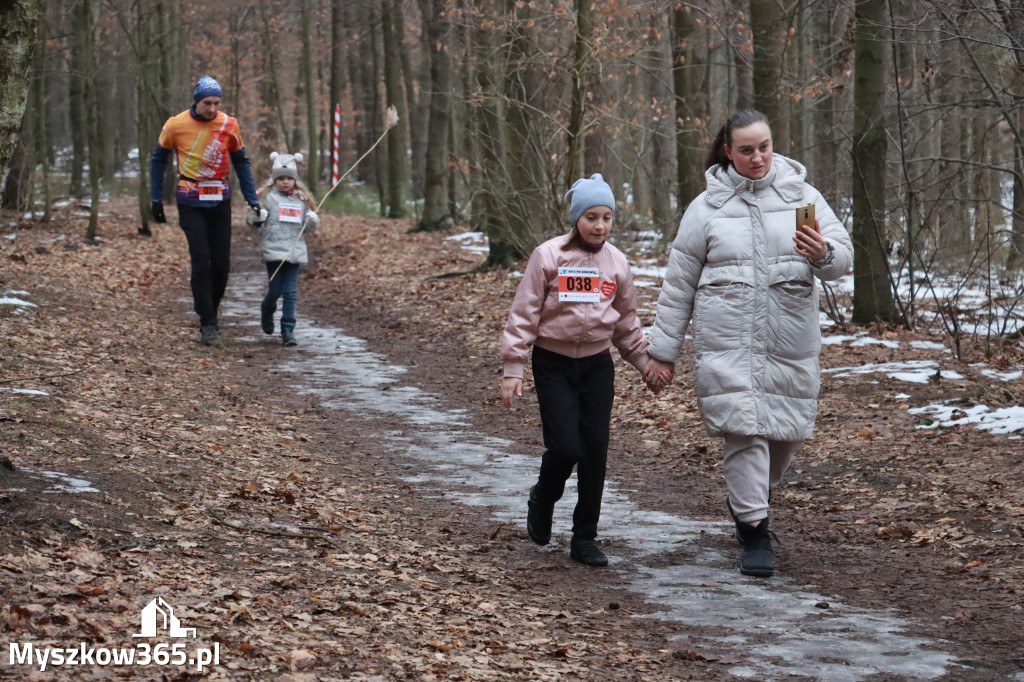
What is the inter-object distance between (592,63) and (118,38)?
2648 centimetres

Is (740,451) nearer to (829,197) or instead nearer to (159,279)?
(829,197)

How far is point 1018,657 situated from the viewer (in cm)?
416

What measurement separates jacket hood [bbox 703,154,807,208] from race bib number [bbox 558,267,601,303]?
2.21ft

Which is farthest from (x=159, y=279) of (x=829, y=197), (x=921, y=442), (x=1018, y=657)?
(x=1018, y=657)

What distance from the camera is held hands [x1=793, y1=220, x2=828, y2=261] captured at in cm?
511

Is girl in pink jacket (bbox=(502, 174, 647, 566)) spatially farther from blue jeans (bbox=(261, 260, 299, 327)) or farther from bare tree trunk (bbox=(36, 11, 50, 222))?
bare tree trunk (bbox=(36, 11, 50, 222))

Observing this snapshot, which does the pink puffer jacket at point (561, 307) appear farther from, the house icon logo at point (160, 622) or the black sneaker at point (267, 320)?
the black sneaker at point (267, 320)

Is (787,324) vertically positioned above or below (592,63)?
below

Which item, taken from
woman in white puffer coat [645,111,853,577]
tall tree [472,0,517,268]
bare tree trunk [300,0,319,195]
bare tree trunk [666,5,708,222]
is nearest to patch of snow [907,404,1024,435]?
woman in white puffer coat [645,111,853,577]

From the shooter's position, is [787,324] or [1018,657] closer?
[1018,657]

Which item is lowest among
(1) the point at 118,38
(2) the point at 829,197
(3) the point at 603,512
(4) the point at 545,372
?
(3) the point at 603,512

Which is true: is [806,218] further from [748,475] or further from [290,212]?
[290,212]

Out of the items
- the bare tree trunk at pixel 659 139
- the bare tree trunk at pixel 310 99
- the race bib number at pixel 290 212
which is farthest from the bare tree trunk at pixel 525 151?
the bare tree trunk at pixel 310 99

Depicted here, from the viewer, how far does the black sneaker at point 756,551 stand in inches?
208
